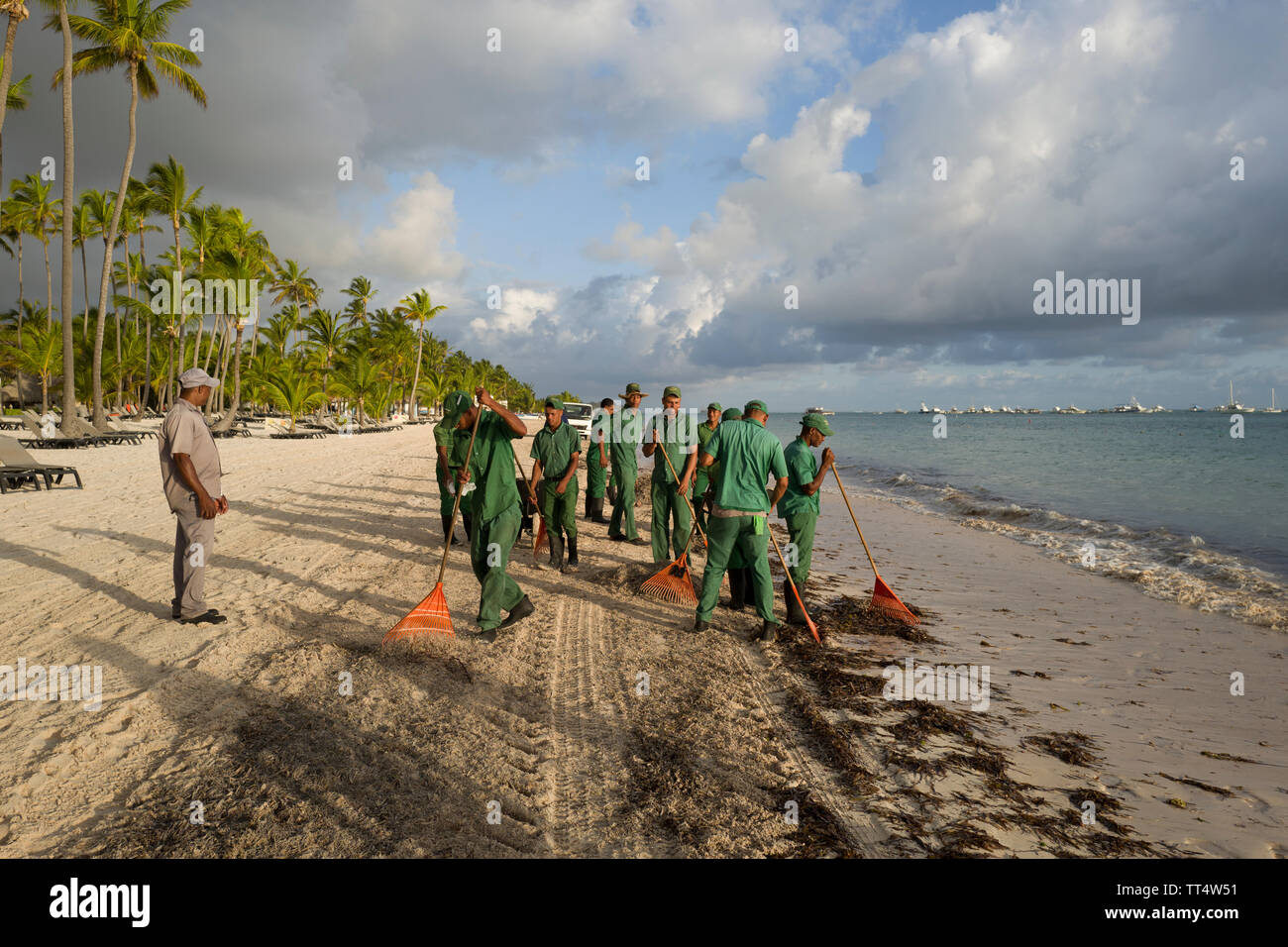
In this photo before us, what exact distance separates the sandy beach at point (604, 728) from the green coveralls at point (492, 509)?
0.46m

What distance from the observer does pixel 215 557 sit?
7.76m

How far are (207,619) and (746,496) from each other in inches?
190

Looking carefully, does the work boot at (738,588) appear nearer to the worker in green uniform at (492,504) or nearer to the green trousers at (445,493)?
the worker in green uniform at (492,504)

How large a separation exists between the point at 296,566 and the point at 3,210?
175 feet

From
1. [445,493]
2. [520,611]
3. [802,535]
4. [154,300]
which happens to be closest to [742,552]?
[802,535]

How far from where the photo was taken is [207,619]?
5.43 metres

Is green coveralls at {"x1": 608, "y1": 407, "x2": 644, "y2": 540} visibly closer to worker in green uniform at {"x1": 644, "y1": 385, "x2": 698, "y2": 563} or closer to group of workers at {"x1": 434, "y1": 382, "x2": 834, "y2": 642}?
group of workers at {"x1": 434, "y1": 382, "x2": 834, "y2": 642}

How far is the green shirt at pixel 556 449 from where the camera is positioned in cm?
791

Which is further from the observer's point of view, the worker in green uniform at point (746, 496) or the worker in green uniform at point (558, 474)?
the worker in green uniform at point (558, 474)

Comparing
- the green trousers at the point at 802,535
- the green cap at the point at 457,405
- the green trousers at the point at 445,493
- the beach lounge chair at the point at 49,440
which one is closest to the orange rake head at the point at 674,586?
the green trousers at the point at 802,535

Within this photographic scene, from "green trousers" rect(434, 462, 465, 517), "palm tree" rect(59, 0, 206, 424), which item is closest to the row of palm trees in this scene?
"palm tree" rect(59, 0, 206, 424)

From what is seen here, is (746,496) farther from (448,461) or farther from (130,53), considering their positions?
(130,53)

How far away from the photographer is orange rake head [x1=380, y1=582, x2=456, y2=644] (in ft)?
16.6
